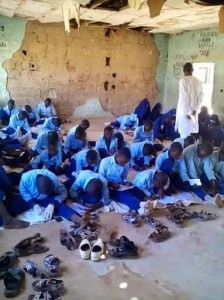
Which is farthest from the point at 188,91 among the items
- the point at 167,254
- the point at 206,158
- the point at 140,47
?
the point at 140,47

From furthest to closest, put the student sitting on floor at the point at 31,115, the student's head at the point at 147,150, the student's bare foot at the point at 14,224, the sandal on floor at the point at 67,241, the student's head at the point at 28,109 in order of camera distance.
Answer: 1. the student's head at the point at 28,109
2. the student sitting on floor at the point at 31,115
3. the student's head at the point at 147,150
4. the student's bare foot at the point at 14,224
5. the sandal on floor at the point at 67,241

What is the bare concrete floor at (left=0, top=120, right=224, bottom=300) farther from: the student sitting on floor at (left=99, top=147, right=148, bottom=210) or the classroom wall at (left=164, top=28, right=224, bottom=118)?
the classroom wall at (left=164, top=28, right=224, bottom=118)

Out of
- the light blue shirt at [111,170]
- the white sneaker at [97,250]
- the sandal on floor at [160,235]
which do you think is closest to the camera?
the white sneaker at [97,250]

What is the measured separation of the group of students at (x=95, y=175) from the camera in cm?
352

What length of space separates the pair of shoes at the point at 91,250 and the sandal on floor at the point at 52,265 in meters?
0.21

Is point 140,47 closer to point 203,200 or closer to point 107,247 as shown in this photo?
point 203,200

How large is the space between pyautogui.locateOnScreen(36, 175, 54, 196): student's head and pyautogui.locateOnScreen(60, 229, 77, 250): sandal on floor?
0.50 meters

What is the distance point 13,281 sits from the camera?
7.78 feet

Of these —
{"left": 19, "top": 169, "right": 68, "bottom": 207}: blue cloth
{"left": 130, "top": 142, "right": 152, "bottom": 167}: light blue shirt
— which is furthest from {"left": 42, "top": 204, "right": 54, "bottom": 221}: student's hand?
{"left": 130, "top": 142, "right": 152, "bottom": 167}: light blue shirt

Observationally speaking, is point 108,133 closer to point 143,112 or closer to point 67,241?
point 67,241

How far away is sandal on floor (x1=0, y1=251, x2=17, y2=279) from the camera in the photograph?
8.31 feet

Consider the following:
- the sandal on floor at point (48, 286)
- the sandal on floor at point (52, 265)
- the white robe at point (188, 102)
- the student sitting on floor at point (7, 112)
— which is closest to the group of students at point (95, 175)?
the white robe at point (188, 102)

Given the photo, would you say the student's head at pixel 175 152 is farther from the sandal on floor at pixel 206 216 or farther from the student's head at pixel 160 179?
the sandal on floor at pixel 206 216

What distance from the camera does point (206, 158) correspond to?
4.32 meters
